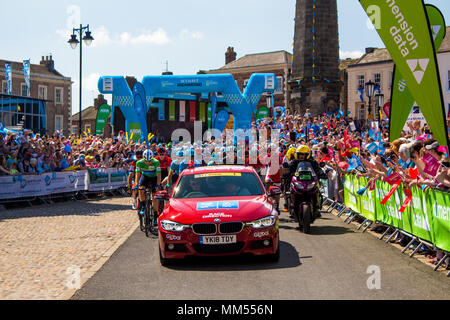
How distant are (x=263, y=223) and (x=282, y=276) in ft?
3.46

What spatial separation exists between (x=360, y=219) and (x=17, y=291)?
9549mm

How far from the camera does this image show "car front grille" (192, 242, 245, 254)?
8422 mm

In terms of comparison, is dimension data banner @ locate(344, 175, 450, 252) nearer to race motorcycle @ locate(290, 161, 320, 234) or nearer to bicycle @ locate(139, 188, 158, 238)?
race motorcycle @ locate(290, 161, 320, 234)

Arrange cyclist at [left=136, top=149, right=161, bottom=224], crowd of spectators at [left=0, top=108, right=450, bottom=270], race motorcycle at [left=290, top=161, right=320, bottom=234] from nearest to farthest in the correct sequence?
crowd of spectators at [left=0, top=108, right=450, bottom=270] < race motorcycle at [left=290, top=161, right=320, bottom=234] < cyclist at [left=136, top=149, right=161, bottom=224]

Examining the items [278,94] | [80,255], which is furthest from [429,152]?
[278,94]

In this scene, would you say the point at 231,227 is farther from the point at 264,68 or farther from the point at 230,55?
the point at 230,55

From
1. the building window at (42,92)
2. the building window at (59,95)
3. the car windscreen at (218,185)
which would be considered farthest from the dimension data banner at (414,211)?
the building window at (59,95)

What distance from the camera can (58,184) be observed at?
21.5 m

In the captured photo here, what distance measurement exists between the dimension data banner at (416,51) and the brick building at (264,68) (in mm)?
63825

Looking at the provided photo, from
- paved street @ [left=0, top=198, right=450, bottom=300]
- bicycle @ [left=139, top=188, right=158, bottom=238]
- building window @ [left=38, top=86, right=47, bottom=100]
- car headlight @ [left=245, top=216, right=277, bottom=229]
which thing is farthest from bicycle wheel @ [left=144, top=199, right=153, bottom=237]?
building window @ [left=38, top=86, right=47, bottom=100]

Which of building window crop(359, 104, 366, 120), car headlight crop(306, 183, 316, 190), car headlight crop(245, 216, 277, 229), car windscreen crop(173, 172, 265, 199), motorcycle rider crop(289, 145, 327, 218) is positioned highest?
building window crop(359, 104, 366, 120)

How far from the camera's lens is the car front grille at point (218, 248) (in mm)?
8422

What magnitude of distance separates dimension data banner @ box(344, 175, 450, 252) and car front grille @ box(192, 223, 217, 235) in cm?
321
